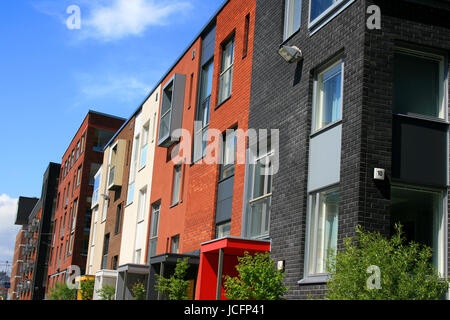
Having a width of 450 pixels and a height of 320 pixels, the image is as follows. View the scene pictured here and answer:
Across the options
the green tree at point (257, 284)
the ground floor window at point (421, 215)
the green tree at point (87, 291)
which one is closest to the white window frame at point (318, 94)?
the ground floor window at point (421, 215)

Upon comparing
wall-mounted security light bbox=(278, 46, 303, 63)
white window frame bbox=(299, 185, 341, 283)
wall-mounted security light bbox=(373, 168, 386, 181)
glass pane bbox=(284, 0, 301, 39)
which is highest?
glass pane bbox=(284, 0, 301, 39)

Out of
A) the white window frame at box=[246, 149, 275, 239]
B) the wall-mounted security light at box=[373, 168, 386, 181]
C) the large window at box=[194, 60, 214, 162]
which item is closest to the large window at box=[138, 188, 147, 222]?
the large window at box=[194, 60, 214, 162]

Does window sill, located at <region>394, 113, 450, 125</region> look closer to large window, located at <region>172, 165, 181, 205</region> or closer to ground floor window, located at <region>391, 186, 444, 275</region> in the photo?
ground floor window, located at <region>391, 186, 444, 275</region>

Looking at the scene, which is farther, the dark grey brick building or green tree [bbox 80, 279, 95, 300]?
green tree [bbox 80, 279, 95, 300]

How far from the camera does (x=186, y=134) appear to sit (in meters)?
24.0

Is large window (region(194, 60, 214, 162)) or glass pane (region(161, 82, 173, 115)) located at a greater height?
glass pane (region(161, 82, 173, 115))

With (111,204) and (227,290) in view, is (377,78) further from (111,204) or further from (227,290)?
(111,204)

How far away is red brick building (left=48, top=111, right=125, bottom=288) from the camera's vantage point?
51.2 m

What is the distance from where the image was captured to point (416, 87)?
12680 mm

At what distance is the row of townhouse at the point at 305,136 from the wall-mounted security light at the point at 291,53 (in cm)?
3

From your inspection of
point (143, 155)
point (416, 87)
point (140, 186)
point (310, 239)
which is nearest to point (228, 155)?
point (310, 239)

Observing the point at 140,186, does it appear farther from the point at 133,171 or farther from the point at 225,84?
the point at 225,84

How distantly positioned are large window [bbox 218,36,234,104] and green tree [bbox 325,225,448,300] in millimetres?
10492
